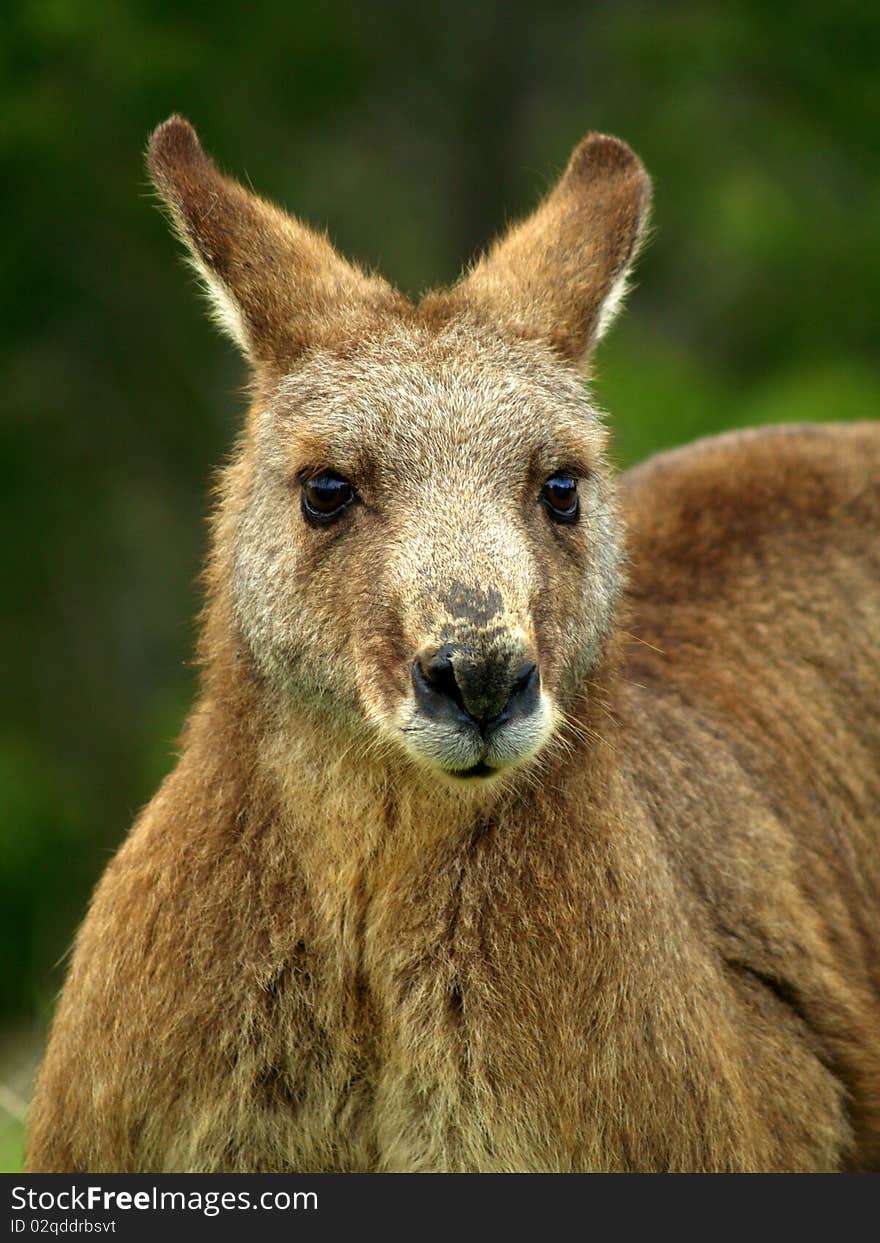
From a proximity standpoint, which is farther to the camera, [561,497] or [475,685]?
A: [561,497]

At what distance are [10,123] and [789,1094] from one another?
42.8 feet

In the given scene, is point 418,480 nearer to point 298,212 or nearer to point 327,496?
point 327,496

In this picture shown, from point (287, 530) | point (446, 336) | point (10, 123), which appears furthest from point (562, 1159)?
point (10, 123)

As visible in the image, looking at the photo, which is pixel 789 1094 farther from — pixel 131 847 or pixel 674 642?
pixel 131 847

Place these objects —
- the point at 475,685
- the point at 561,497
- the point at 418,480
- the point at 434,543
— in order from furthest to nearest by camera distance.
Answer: the point at 561,497
the point at 418,480
the point at 434,543
the point at 475,685

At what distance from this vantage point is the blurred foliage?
738 inches

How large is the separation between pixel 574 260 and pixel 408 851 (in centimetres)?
242

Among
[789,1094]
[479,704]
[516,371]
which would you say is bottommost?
[789,1094]

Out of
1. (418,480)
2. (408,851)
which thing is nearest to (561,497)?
(418,480)

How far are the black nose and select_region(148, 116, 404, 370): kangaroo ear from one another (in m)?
1.63

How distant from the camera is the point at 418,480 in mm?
6742

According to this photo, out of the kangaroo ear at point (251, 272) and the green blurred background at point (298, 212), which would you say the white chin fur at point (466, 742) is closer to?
the kangaroo ear at point (251, 272)

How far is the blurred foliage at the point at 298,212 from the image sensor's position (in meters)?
18.8

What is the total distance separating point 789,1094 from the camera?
7.32 meters
